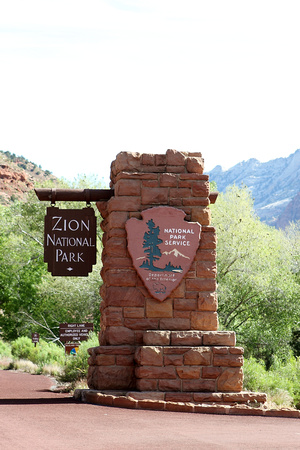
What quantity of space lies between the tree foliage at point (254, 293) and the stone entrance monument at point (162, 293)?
11.4 m

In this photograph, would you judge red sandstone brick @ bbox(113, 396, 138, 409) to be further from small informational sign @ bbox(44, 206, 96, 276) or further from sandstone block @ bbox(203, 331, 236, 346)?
small informational sign @ bbox(44, 206, 96, 276)

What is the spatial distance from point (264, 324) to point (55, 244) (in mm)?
12885

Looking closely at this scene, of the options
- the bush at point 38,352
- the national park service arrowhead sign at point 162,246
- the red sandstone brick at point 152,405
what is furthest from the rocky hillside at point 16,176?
the red sandstone brick at point 152,405

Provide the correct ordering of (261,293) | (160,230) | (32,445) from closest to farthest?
(32,445), (160,230), (261,293)

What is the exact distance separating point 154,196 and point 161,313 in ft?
6.18

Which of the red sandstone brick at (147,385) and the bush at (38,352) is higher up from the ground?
the bush at (38,352)

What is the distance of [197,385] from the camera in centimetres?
1028

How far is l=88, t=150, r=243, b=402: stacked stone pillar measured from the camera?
10.2 m

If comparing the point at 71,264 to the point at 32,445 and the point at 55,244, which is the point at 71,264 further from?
the point at 32,445

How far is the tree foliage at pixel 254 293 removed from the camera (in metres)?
22.4

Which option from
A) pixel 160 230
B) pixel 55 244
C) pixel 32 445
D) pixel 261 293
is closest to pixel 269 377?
pixel 160 230

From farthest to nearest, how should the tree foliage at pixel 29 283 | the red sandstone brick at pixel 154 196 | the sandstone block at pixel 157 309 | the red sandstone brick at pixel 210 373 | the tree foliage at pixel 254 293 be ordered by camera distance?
1. the tree foliage at pixel 29 283
2. the tree foliage at pixel 254 293
3. the red sandstone brick at pixel 154 196
4. the sandstone block at pixel 157 309
5. the red sandstone brick at pixel 210 373

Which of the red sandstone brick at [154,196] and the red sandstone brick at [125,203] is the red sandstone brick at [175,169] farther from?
the red sandstone brick at [125,203]

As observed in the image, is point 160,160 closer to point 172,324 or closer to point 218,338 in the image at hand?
point 172,324
